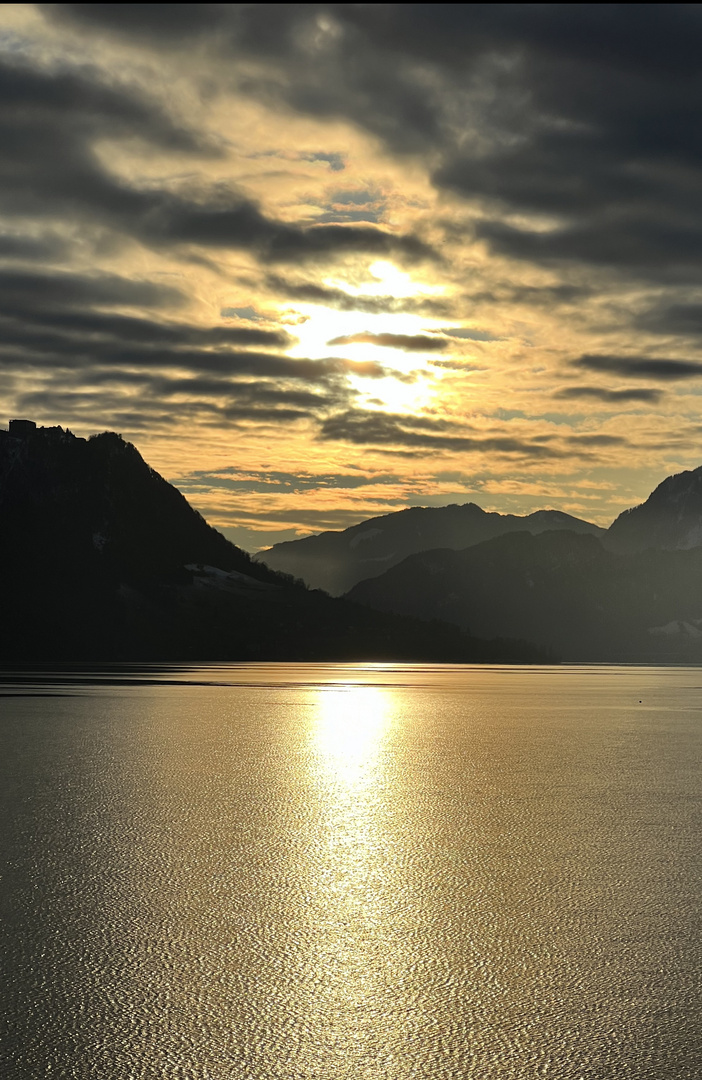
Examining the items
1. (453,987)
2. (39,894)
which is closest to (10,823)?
(39,894)

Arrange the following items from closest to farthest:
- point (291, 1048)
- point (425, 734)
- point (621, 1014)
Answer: point (291, 1048), point (621, 1014), point (425, 734)

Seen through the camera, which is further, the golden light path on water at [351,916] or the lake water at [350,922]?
the golden light path on water at [351,916]

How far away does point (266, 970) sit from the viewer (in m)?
11.7

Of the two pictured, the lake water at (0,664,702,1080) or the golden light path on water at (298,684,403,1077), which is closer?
the lake water at (0,664,702,1080)

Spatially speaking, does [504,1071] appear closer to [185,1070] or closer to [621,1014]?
[621,1014]

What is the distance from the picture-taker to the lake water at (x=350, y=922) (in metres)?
9.48

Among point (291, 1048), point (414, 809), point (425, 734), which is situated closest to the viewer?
point (291, 1048)

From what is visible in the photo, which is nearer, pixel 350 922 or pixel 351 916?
pixel 350 922

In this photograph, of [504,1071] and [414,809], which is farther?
[414,809]

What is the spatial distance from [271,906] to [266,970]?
3.10m

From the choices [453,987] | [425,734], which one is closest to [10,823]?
[453,987]

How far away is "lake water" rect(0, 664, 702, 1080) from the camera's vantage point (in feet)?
31.1

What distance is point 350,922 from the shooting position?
13.9 m

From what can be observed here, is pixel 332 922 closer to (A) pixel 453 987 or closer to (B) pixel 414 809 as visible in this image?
(A) pixel 453 987
